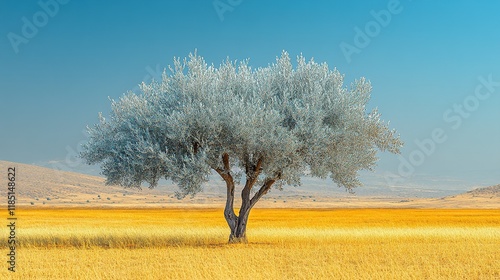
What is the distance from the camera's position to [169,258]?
28750mm

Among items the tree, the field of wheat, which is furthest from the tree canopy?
the field of wheat

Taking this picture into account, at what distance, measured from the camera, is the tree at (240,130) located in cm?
3197

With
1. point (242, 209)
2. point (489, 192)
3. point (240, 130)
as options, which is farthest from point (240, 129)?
point (489, 192)

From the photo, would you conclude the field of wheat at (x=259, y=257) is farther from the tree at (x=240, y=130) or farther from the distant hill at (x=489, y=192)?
the distant hill at (x=489, y=192)

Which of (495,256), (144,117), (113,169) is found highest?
(144,117)

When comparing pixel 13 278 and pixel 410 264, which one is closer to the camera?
pixel 13 278

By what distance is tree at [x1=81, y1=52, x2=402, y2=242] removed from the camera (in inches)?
1259

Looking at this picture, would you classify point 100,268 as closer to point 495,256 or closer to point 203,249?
point 203,249

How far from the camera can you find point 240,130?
31.6 m

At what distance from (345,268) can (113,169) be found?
14.5 m

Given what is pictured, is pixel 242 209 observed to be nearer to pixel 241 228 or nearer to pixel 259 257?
pixel 241 228

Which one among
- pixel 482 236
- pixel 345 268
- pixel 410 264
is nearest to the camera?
pixel 345 268

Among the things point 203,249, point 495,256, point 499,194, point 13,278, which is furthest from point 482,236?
point 499,194

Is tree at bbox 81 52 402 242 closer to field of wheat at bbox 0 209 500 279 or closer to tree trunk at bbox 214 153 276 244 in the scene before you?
tree trunk at bbox 214 153 276 244
